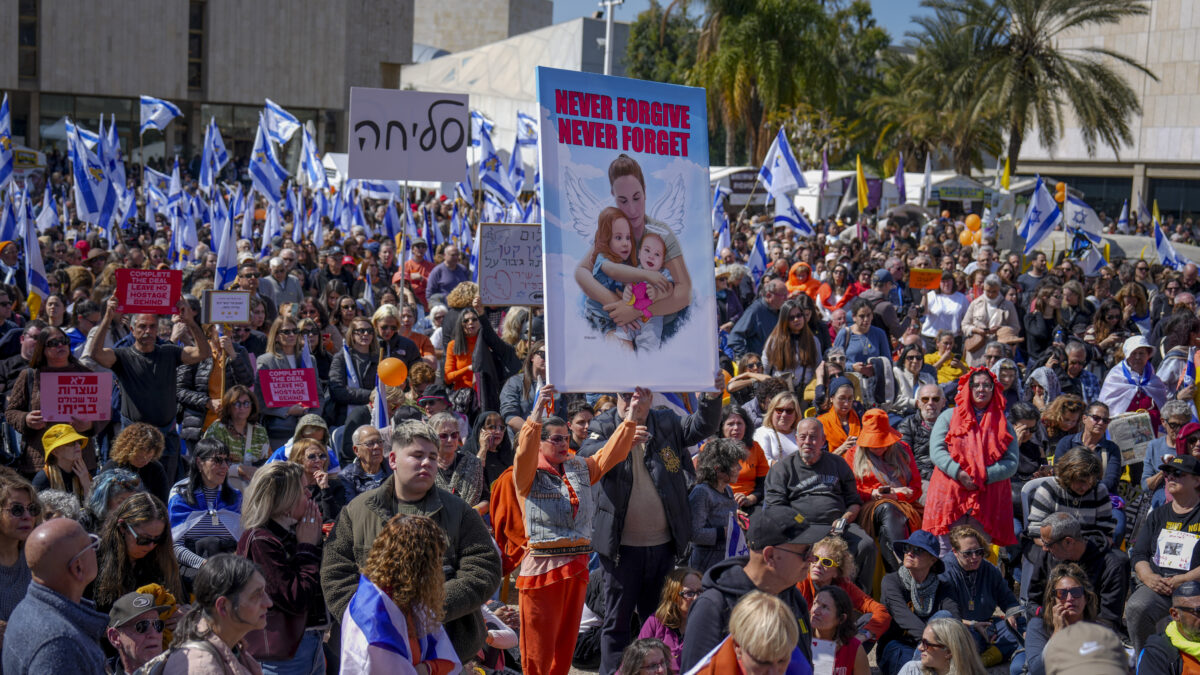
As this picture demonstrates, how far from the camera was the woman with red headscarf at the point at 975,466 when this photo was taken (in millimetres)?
7285

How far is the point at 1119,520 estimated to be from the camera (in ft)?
25.0

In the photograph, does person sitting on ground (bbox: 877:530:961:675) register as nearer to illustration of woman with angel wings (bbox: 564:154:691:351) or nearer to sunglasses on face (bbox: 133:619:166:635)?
illustration of woman with angel wings (bbox: 564:154:691:351)

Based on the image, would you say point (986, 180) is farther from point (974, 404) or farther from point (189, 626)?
point (189, 626)

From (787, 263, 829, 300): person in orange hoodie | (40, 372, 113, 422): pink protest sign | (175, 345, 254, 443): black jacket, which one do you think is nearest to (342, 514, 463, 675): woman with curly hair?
(40, 372, 113, 422): pink protest sign

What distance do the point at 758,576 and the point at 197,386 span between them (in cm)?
556

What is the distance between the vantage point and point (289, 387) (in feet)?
26.7

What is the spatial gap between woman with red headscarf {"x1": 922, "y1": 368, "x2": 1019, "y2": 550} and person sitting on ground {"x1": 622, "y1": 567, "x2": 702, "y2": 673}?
220 centimetres

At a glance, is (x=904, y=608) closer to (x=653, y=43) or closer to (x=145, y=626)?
(x=145, y=626)

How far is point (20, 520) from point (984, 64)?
3475cm

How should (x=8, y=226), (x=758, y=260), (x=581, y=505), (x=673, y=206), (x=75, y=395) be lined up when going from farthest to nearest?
1. (x=758, y=260)
2. (x=8, y=226)
3. (x=75, y=395)
4. (x=581, y=505)
5. (x=673, y=206)

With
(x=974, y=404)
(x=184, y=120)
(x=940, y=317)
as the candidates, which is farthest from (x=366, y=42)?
(x=974, y=404)

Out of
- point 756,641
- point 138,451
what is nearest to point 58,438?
point 138,451

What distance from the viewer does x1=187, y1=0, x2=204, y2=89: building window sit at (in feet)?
162

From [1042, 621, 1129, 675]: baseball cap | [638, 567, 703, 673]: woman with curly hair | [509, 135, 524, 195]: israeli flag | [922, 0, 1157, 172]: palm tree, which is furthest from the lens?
[922, 0, 1157, 172]: palm tree
